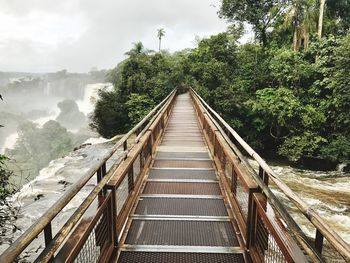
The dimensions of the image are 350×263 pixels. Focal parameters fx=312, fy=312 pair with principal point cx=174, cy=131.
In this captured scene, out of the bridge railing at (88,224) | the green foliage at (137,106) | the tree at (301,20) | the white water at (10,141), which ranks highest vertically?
the tree at (301,20)

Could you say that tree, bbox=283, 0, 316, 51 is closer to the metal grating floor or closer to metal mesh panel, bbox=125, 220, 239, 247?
the metal grating floor

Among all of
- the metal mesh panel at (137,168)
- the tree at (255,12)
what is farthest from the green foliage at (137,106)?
the metal mesh panel at (137,168)

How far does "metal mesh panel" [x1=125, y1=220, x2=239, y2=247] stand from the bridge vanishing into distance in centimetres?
1

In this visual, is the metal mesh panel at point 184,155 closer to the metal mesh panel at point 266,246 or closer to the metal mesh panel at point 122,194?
the metal mesh panel at point 122,194

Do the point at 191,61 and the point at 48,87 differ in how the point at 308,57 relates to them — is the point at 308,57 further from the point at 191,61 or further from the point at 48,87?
the point at 48,87

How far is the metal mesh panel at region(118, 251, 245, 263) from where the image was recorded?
331 cm

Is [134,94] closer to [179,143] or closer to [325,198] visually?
[179,143]

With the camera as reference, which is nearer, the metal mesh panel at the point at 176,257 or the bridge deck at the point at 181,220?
the metal mesh panel at the point at 176,257

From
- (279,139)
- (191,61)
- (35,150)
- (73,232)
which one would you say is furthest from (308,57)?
(35,150)

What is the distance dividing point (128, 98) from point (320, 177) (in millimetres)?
17100

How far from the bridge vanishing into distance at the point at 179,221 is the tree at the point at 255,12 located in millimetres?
23230

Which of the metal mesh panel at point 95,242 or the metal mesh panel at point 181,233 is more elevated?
the metal mesh panel at point 95,242

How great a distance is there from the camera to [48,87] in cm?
10619

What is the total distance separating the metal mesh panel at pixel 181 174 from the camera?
6277mm
